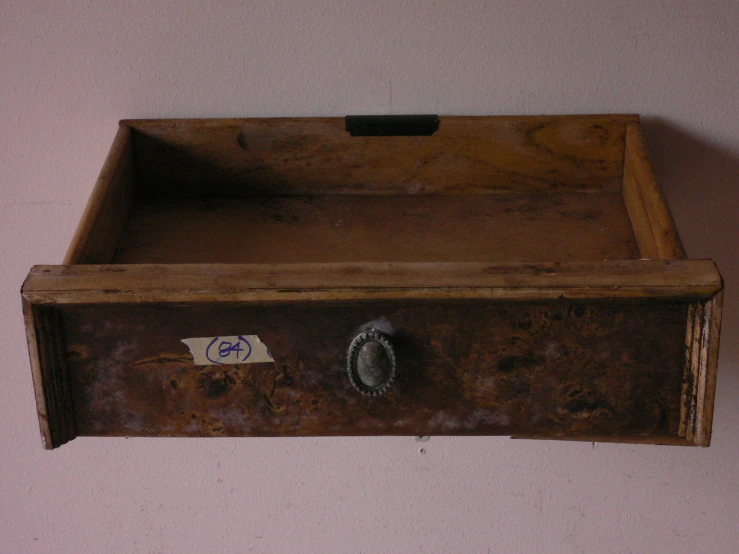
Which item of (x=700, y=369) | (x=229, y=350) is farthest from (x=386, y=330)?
(x=700, y=369)

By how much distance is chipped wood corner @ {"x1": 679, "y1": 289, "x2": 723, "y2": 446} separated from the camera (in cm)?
64

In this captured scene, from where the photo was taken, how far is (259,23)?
36.3 inches

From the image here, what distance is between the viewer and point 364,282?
0.64m

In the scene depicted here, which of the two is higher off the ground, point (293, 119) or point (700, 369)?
point (293, 119)

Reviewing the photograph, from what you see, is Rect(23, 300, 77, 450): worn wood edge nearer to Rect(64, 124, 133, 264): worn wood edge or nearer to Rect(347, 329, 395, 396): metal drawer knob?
Rect(64, 124, 133, 264): worn wood edge

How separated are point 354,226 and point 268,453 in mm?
445

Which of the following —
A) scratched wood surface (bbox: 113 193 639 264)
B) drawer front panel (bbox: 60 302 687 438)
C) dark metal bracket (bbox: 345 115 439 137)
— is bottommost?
drawer front panel (bbox: 60 302 687 438)

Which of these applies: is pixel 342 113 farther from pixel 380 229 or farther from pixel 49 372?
pixel 49 372

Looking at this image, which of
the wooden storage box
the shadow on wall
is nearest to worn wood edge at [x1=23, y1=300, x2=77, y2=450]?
the wooden storage box

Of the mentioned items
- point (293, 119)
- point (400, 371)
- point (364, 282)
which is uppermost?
point (293, 119)

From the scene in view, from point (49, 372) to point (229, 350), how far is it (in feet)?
0.56

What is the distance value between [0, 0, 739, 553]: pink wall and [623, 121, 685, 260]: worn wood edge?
0.30 feet

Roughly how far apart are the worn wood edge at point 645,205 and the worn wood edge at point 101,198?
59 centimetres

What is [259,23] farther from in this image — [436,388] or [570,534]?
[570,534]
